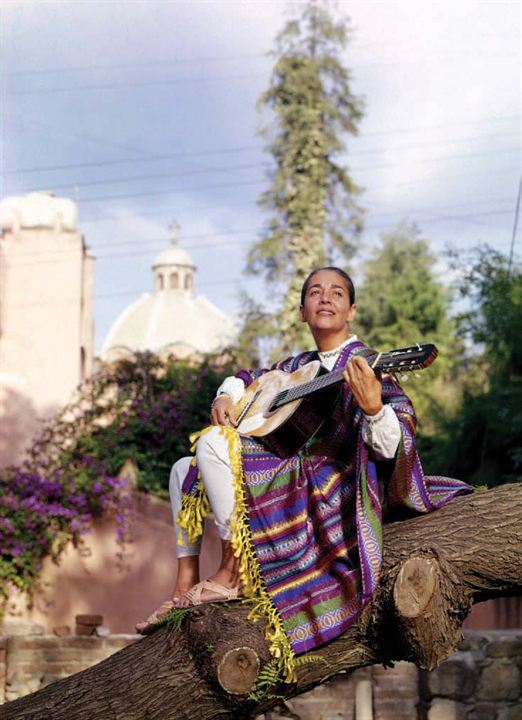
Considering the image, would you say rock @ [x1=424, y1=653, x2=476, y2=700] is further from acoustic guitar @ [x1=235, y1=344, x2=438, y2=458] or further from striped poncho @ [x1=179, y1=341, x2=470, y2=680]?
acoustic guitar @ [x1=235, y1=344, x2=438, y2=458]

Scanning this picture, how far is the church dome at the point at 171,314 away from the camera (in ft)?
109

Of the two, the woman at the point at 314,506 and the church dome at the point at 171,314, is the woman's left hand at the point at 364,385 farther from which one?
the church dome at the point at 171,314

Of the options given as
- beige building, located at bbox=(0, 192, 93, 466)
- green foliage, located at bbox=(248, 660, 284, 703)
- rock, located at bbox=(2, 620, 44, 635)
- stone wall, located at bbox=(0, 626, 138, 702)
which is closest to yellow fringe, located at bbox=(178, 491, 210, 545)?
green foliage, located at bbox=(248, 660, 284, 703)

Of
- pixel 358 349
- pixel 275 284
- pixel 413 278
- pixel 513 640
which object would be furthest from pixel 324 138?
pixel 358 349

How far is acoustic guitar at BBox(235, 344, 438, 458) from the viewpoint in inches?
141

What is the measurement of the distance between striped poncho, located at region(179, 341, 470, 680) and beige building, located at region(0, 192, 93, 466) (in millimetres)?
9709

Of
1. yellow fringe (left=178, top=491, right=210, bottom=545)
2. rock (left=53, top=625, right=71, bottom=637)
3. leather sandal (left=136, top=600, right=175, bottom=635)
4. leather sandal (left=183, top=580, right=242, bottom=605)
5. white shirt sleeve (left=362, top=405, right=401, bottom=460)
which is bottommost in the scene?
rock (left=53, top=625, right=71, bottom=637)

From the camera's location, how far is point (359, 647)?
3.70 m

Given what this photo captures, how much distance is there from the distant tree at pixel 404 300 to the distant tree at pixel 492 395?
310 inches

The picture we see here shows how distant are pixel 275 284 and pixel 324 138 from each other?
2733 mm

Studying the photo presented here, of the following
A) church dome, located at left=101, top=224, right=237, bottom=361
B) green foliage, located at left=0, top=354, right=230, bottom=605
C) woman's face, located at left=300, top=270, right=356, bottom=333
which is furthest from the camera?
church dome, located at left=101, top=224, right=237, bottom=361

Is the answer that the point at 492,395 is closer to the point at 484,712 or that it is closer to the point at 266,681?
the point at 484,712

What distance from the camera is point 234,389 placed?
427 centimetres

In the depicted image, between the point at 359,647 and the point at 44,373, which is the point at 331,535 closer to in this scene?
the point at 359,647
